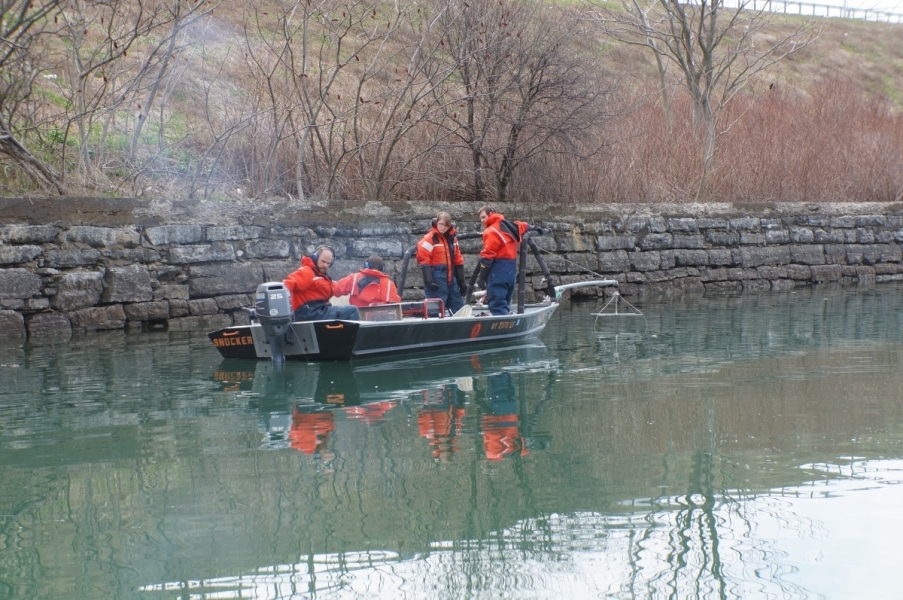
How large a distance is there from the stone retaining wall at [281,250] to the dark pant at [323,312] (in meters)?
3.59

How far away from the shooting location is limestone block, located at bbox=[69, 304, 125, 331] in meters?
13.1

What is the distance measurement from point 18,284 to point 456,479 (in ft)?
28.8

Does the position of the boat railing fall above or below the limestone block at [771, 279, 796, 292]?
above

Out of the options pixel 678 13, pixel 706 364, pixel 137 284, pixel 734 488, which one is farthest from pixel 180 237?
pixel 678 13

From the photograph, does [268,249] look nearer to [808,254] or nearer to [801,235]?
[801,235]

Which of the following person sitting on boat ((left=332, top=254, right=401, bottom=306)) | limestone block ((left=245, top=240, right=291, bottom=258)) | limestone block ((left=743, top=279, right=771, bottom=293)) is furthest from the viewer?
limestone block ((left=743, top=279, right=771, bottom=293))

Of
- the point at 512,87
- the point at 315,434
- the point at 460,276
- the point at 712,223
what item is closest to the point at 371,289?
the point at 460,276

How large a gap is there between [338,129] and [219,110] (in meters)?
2.52

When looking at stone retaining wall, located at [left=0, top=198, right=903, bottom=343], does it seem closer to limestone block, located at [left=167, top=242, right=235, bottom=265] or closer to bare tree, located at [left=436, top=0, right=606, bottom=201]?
limestone block, located at [left=167, top=242, right=235, bottom=265]

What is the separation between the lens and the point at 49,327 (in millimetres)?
12828

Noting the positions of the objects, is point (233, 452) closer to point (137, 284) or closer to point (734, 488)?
point (734, 488)

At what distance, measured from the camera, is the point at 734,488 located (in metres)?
5.50

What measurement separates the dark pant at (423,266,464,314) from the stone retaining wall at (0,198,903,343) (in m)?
2.57

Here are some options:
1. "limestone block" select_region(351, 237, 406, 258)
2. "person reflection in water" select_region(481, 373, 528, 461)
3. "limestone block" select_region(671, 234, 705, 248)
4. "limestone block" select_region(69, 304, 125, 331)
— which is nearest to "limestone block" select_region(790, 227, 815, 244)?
"limestone block" select_region(671, 234, 705, 248)
